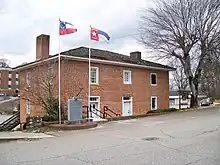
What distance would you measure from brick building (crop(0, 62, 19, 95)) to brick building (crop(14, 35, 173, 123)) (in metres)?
92.4

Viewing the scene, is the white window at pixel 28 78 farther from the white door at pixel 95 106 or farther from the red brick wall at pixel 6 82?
the red brick wall at pixel 6 82

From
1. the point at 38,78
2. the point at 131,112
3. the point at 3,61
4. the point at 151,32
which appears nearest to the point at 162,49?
the point at 151,32

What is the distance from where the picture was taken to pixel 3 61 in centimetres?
12462

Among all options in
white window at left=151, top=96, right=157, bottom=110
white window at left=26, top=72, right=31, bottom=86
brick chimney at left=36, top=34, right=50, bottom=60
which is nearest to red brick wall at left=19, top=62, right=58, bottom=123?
white window at left=26, top=72, right=31, bottom=86

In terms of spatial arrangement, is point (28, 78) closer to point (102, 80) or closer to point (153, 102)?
point (102, 80)

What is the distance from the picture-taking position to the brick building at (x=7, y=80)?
391ft

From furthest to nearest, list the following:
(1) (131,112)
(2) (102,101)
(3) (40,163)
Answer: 1. (1) (131,112)
2. (2) (102,101)
3. (3) (40,163)

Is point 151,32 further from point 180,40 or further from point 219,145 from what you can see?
point 219,145

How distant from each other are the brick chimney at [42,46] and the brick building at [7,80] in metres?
92.3

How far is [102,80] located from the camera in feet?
92.6

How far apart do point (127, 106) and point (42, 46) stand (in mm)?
10418

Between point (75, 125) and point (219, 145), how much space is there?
949 cm

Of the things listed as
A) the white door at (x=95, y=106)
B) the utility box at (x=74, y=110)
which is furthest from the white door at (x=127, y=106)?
the utility box at (x=74, y=110)

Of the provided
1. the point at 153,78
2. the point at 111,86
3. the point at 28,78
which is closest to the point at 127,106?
the point at 111,86
